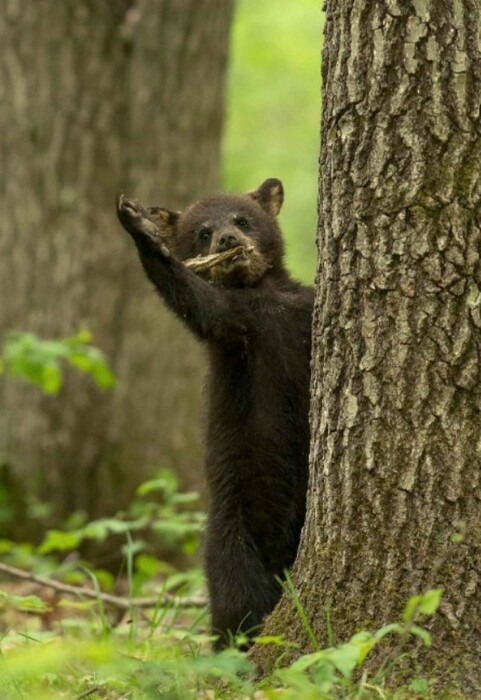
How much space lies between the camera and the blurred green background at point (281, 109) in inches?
953

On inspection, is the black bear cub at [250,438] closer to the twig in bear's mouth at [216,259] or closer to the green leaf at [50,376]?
the twig in bear's mouth at [216,259]

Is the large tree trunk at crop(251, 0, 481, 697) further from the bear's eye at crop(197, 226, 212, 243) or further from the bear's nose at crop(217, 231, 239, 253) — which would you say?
the bear's eye at crop(197, 226, 212, 243)

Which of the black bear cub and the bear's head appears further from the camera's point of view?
the bear's head

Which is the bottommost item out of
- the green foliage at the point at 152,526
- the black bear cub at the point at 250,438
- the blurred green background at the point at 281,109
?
the green foliage at the point at 152,526

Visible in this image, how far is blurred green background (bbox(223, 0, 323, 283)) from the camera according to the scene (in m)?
24.2

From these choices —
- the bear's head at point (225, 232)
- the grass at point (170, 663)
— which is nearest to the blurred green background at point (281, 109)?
the bear's head at point (225, 232)

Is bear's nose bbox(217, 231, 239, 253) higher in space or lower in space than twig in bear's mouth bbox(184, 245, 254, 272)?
higher

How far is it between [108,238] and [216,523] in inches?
163

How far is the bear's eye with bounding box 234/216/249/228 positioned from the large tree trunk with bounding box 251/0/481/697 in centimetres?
225

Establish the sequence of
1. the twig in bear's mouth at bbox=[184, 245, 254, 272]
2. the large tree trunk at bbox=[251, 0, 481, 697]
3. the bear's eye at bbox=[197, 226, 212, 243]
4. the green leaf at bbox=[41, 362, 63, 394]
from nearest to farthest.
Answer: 1. the large tree trunk at bbox=[251, 0, 481, 697]
2. the twig in bear's mouth at bbox=[184, 245, 254, 272]
3. the bear's eye at bbox=[197, 226, 212, 243]
4. the green leaf at bbox=[41, 362, 63, 394]

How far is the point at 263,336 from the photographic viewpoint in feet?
18.8

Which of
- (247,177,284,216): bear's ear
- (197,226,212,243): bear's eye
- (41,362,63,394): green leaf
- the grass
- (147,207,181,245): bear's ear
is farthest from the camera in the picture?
(41,362,63,394): green leaf

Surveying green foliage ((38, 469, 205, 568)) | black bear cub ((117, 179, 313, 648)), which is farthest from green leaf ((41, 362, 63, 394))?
black bear cub ((117, 179, 313, 648))

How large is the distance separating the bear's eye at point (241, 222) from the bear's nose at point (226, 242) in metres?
0.37
